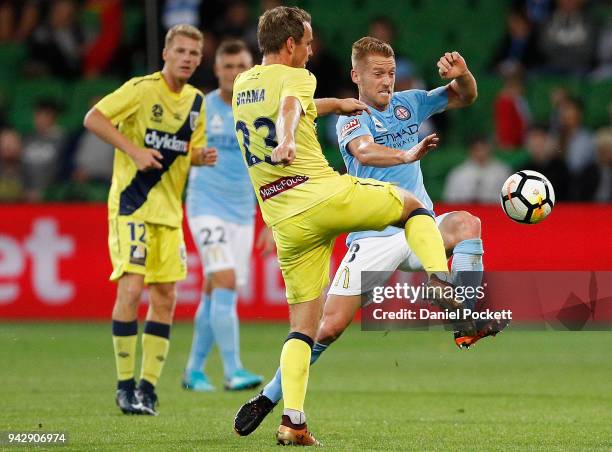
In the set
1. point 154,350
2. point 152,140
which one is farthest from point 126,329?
point 152,140

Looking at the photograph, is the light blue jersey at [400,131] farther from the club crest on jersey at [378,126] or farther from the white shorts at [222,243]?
the white shorts at [222,243]

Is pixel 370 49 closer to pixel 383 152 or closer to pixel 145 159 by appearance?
pixel 383 152

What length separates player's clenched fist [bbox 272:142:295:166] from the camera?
20.4 feet

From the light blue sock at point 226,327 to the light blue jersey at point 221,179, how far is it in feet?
2.29

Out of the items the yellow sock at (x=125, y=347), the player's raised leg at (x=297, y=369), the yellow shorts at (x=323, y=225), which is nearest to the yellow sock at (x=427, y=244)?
the yellow shorts at (x=323, y=225)

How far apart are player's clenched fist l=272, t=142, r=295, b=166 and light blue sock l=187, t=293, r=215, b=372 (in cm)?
420

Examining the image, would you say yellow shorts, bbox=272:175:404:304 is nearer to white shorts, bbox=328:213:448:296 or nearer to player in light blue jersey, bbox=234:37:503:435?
player in light blue jersey, bbox=234:37:503:435

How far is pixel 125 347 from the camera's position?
28.1 ft

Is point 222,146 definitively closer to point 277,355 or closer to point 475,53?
point 277,355

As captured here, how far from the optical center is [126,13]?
18438mm

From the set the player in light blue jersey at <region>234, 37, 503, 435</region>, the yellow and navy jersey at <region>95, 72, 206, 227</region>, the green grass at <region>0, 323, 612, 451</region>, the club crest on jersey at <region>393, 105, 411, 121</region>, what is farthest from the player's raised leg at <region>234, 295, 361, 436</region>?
the yellow and navy jersey at <region>95, 72, 206, 227</region>

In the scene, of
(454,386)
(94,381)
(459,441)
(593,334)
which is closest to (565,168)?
(593,334)

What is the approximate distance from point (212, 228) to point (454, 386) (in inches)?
89.2

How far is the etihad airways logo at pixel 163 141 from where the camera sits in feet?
28.8
